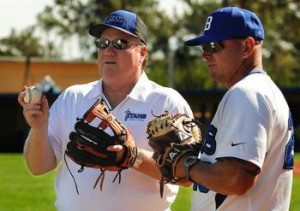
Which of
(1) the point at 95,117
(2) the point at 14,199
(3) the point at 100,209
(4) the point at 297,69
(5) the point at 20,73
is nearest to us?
(1) the point at 95,117

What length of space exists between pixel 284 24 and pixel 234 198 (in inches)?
1653

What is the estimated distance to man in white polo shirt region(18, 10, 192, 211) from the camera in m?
4.56

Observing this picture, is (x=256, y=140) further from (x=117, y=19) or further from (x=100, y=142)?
(x=117, y=19)

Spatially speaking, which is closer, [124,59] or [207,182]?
[207,182]

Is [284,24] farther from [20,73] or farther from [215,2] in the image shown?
[20,73]

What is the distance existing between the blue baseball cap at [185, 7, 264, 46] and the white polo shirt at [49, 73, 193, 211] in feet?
3.29

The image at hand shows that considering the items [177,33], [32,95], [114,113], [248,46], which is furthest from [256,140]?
[177,33]

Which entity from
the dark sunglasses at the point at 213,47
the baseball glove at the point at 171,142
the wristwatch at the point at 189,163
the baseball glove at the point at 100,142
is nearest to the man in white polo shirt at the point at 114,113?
the baseball glove at the point at 100,142

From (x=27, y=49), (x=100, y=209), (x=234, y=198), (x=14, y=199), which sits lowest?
(x=27, y=49)

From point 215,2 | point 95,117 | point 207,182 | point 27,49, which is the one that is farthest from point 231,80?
point 27,49

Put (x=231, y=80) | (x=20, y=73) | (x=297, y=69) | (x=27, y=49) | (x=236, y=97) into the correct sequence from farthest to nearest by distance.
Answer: (x=27, y=49), (x=297, y=69), (x=20, y=73), (x=231, y=80), (x=236, y=97)

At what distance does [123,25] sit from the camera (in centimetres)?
477

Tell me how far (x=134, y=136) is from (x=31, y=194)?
9390 mm

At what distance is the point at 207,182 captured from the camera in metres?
3.42
